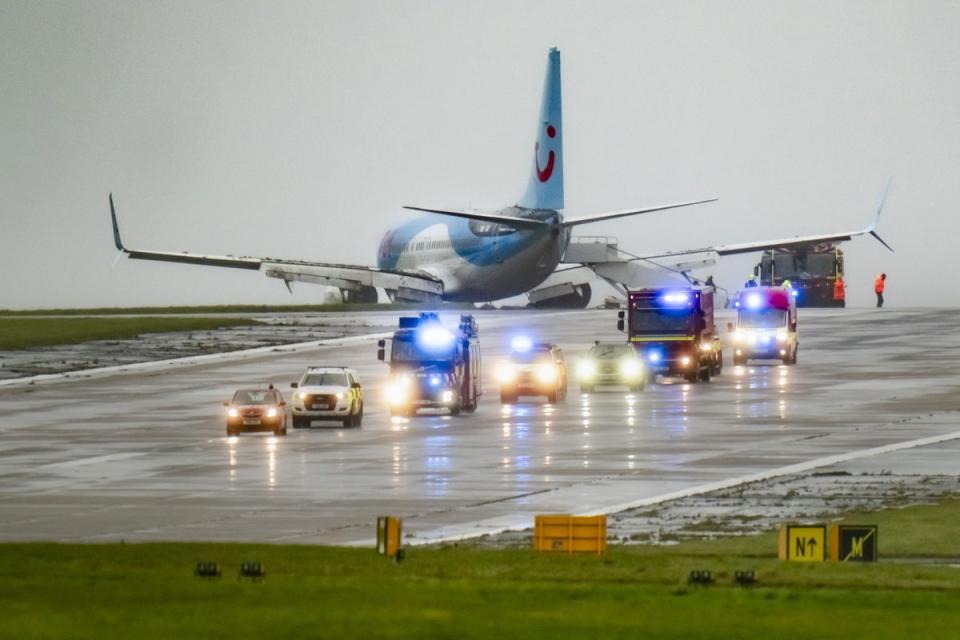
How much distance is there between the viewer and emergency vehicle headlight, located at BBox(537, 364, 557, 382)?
73.1 m

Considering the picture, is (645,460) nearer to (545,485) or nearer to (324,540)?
(545,485)

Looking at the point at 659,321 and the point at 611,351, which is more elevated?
the point at 659,321

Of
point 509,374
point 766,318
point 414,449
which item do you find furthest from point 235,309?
point 414,449

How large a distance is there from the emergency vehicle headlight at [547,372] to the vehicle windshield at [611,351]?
651cm

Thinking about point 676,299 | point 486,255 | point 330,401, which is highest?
point 486,255

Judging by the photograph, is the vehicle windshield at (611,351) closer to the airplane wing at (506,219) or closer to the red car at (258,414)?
the red car at (258,414)

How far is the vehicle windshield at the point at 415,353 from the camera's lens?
67000mm

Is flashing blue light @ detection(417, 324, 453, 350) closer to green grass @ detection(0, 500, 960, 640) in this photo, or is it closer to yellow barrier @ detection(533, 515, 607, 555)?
green grass @ detection(0, 500, 960, 640)

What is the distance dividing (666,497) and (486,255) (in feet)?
287

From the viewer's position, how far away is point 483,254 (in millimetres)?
130000

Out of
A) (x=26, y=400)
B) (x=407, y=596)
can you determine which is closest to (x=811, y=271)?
(x=26, y=400)

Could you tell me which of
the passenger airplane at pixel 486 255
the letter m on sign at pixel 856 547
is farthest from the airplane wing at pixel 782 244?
the letter m on sign at pixel 856 547

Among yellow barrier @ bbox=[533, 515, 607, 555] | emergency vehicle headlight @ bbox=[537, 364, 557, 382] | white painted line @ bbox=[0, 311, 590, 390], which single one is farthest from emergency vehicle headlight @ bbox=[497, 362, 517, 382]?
yellow barrier @ bbox=[533, 515, 607, 555]

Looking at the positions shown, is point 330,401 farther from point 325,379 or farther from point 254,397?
point 254,397
